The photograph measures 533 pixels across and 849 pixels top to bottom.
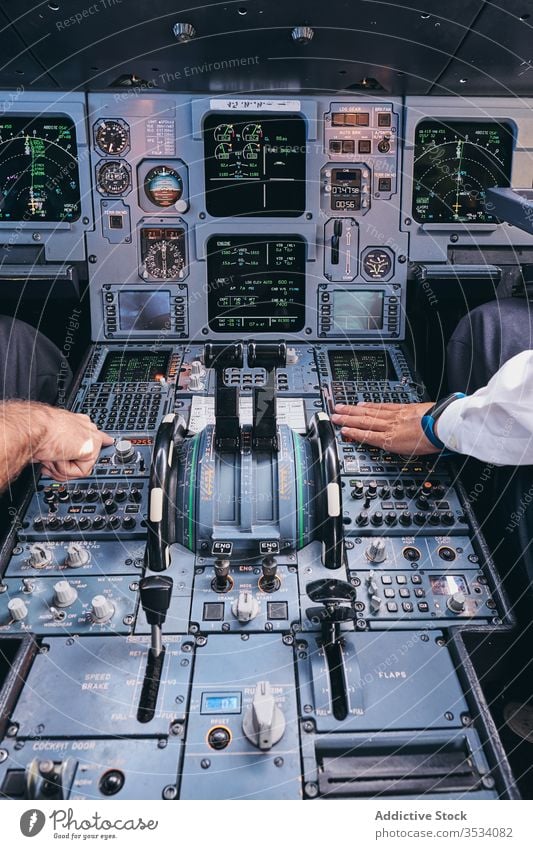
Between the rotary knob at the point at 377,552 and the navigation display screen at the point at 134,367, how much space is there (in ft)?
4.54

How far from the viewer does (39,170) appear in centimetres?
339

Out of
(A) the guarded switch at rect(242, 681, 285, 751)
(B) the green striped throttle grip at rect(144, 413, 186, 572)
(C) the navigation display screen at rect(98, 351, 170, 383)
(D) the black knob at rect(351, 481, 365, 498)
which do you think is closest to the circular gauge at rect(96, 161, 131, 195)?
(C) the navigation display screen at rect(98, 351, 170, 383)

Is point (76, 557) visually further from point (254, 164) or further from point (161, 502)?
point (254, 164)

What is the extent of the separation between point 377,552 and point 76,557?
925 mm

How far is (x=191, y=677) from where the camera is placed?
185 cm

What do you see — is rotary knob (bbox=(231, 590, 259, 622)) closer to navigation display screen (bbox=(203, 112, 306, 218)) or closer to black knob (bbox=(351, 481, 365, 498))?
black knob (bbox=(351, 481, 365, 498))

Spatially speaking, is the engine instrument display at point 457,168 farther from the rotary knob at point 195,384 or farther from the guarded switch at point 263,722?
the guarded switch at point 263,722

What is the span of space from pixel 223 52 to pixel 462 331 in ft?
4.80

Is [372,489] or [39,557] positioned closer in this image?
[39,557]

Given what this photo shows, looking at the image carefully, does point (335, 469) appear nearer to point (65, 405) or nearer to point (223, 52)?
point (65, 405)

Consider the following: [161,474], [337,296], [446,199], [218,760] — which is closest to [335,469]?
[161,474]

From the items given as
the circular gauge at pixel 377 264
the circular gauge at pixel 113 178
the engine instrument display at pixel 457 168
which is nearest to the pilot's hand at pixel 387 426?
the circular gauge at pixel 377 264

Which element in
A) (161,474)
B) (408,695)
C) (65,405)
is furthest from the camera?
(65,405)

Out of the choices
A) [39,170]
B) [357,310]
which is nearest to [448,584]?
[357,310]
